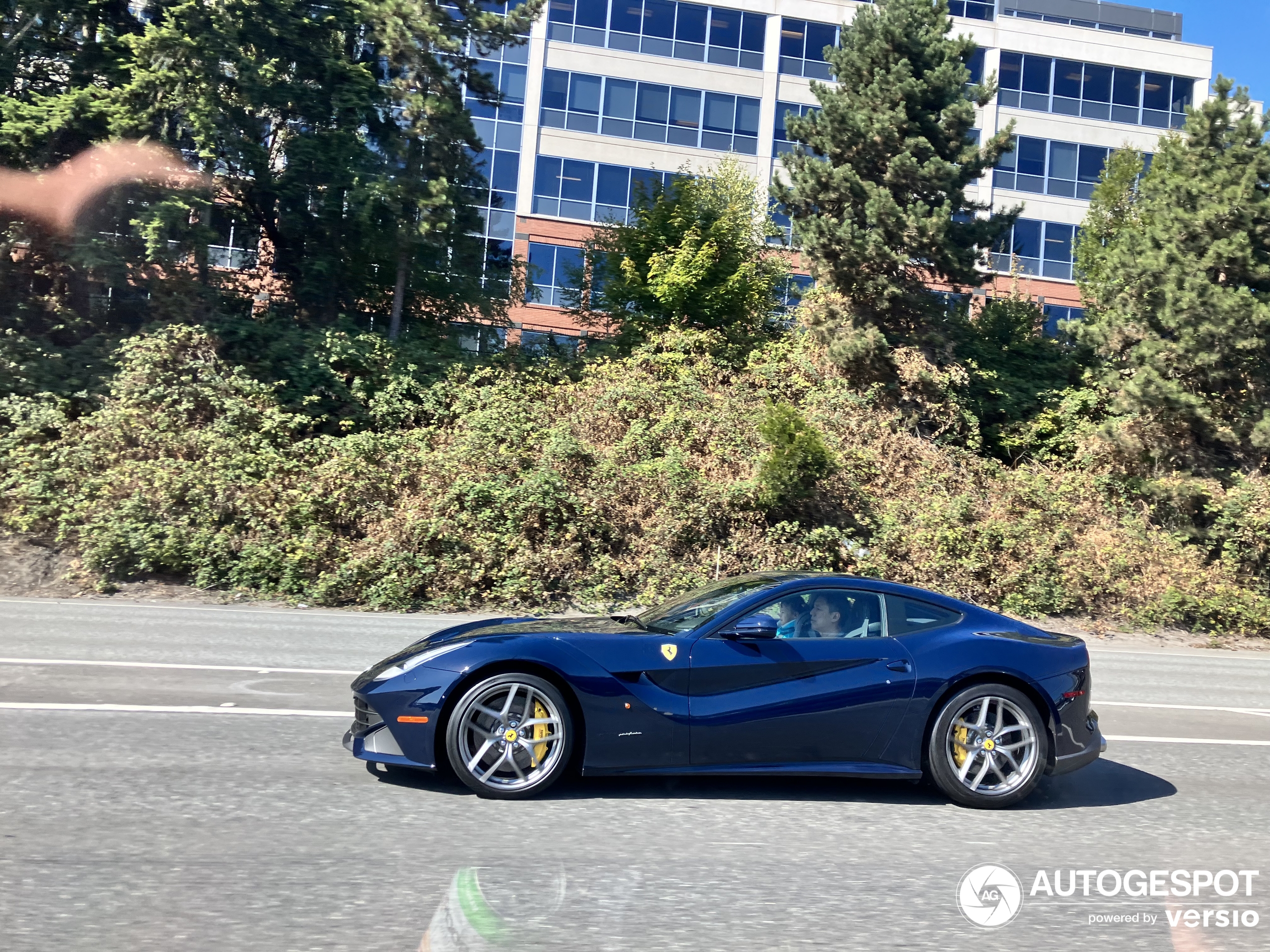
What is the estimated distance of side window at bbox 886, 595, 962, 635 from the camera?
237 inches

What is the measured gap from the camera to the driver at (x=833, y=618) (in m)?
5.92

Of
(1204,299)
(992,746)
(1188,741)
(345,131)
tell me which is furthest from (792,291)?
(992,746)

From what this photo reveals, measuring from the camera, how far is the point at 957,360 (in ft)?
80.8

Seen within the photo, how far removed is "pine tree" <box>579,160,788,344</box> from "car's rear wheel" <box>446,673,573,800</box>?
2088cm

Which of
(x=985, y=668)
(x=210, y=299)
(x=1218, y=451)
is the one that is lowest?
(x=985, y=668)

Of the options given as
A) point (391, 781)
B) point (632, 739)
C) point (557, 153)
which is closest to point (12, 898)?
point (391, 781)

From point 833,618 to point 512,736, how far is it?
1.95 metres

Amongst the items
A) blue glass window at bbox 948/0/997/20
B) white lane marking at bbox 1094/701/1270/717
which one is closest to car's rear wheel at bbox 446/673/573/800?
white lane marking at bbox 1094/701/1270/717

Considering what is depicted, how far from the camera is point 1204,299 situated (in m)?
21.0

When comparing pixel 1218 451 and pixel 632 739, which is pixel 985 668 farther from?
pixel 1218 451

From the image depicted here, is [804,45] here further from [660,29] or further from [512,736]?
[512,736]

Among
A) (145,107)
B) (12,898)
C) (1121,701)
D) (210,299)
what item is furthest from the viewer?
(210,299)

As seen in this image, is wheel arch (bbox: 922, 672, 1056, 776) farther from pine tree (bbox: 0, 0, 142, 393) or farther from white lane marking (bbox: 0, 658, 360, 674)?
pine tree (bbox: 0, 0, 142, 393)

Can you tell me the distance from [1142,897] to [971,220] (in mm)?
22018
